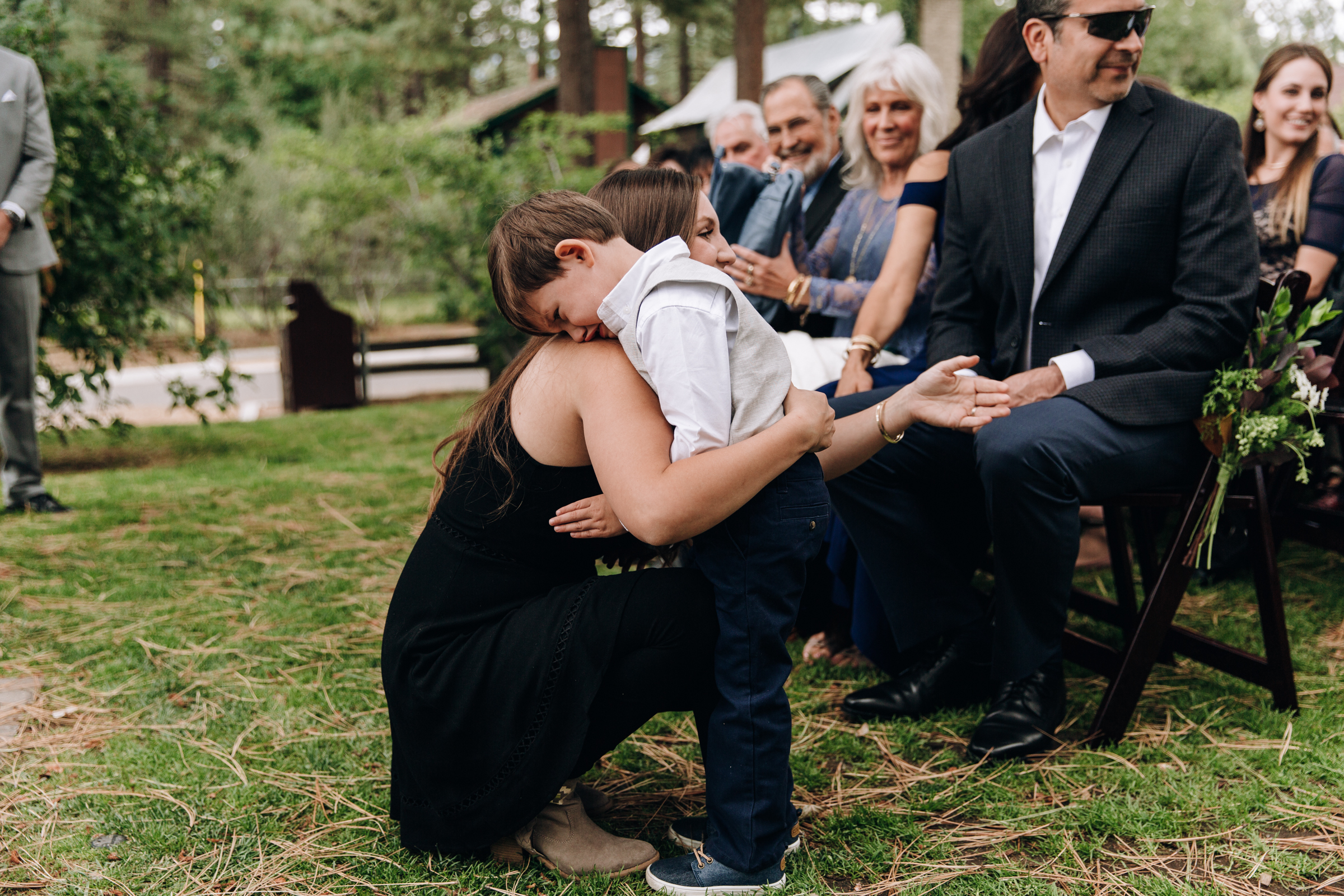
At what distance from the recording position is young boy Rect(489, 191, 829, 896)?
1.71 m

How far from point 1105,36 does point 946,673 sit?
166 centimetres

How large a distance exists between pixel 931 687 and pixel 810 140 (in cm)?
232

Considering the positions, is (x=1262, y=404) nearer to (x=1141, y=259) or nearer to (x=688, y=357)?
(x=1141, y=259)

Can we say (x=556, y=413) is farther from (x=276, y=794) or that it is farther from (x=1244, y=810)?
(x=1244, y=810)

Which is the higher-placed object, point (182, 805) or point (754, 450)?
point (754, 450)

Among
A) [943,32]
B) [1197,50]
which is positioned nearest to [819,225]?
[943,32]

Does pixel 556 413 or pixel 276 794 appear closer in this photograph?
pixel 556 413

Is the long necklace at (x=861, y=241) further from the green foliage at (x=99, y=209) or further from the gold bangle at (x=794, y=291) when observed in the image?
the green foliage at (x=99, y=209)

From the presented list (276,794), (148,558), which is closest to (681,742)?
(276,794)

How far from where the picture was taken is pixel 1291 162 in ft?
13.2

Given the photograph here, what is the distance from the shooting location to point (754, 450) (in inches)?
66.0

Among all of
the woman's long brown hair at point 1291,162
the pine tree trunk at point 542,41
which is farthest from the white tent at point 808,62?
the woman's long brown hair at point 1291,162

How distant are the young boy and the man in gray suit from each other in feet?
13.3

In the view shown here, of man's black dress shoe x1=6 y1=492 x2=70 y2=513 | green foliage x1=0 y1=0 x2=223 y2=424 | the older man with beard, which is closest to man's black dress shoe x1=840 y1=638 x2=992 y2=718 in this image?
the older man with beard
